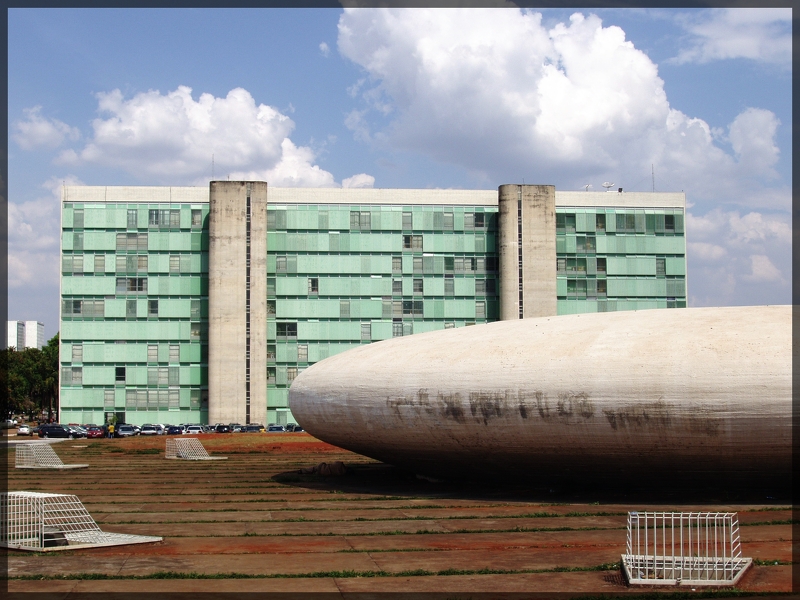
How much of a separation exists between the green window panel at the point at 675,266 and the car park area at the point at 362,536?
5299 centimetres

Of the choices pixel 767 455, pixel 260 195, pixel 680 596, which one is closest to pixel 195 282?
pixel 260 195

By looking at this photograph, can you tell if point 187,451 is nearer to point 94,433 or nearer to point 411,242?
point 94,433

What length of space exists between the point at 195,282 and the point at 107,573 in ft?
201

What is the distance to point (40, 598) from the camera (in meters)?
12.9

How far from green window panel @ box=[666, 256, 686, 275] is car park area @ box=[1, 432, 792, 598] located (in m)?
53.0

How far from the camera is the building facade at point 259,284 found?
73062 mm

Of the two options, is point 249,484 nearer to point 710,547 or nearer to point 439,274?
point 710,547

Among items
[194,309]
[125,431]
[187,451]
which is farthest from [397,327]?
[187,451]

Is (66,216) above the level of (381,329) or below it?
above

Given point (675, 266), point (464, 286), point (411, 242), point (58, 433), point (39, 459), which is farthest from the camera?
point (675, 266)

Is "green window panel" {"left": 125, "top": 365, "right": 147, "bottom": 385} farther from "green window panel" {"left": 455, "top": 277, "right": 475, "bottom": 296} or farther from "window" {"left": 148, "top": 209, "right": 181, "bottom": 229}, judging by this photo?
"green window panel" {"left": 455, "top": 277, "right": 475, "bottom": 296}

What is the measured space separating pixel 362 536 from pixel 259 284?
2212 inches

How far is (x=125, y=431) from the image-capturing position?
68.1m

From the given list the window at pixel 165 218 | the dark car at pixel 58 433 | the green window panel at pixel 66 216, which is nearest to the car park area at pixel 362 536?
the dark car at pixel 58 433
